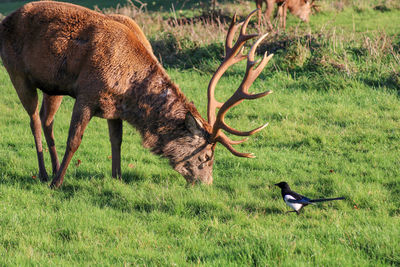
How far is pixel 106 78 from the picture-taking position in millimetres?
5727

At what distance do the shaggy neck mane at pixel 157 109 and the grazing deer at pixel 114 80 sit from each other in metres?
0.01

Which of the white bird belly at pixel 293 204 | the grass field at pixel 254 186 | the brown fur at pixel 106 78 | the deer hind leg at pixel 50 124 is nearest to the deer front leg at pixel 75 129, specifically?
the brown fur at pixel 106 78

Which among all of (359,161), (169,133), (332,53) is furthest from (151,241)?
(332,53)

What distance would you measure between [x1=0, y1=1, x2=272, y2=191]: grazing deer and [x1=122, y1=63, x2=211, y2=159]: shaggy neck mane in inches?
0.5

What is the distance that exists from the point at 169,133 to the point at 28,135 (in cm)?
341

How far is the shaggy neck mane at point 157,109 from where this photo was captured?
5.89 meters

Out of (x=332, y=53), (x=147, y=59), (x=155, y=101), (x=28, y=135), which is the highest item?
(x=147, y=59)

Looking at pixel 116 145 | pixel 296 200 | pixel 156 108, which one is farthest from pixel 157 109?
pixel 296 200

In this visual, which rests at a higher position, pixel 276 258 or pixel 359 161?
pixel 276 258

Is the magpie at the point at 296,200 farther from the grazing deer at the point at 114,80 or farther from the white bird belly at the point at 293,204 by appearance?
the grazing deer at the point at 114,80

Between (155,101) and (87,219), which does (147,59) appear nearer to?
(155,101)

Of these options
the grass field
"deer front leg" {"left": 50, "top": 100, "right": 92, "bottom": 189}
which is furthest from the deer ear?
"deer front leg" {"left": 50, "top": 100, "right": 92, "bottom": 189}

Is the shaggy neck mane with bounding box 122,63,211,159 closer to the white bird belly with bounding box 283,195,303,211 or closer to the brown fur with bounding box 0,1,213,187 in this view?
the brown fur with bounding box 0,1,213,187

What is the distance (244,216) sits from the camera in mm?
5125
